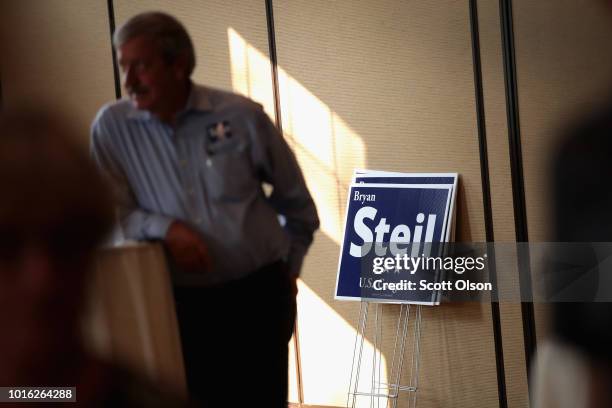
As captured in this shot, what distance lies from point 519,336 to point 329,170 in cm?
118

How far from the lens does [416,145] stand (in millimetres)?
3914

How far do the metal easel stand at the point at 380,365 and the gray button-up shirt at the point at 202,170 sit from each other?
249 centimetres

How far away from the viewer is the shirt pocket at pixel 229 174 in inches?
58.6

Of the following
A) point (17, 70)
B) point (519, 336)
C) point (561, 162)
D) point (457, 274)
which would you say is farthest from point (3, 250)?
point (17, 70)

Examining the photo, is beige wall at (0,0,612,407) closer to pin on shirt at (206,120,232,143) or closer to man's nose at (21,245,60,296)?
pin on shirt at (206,120,232,143)

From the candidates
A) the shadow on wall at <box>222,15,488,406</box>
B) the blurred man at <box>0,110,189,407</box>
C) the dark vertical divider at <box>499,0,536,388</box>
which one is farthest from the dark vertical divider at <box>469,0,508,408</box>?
the blurred man at <box>0,110,189,407</box>

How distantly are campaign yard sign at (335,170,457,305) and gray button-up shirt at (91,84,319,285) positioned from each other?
2285 mm

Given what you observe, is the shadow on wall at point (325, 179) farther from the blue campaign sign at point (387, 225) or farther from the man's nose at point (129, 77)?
the man's nose at point (129, 77)

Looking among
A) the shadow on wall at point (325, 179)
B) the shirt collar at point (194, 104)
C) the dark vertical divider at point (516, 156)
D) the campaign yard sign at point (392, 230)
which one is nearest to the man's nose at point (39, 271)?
the shirt collar at point (194, 104)

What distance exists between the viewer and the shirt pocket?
1.49m

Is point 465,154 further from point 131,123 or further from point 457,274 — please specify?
point 131,123

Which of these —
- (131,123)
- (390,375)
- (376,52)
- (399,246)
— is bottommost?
(390,375)

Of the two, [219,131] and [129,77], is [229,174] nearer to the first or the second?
[219,131]

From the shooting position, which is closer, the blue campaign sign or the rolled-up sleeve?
the rolled-up sleeve
